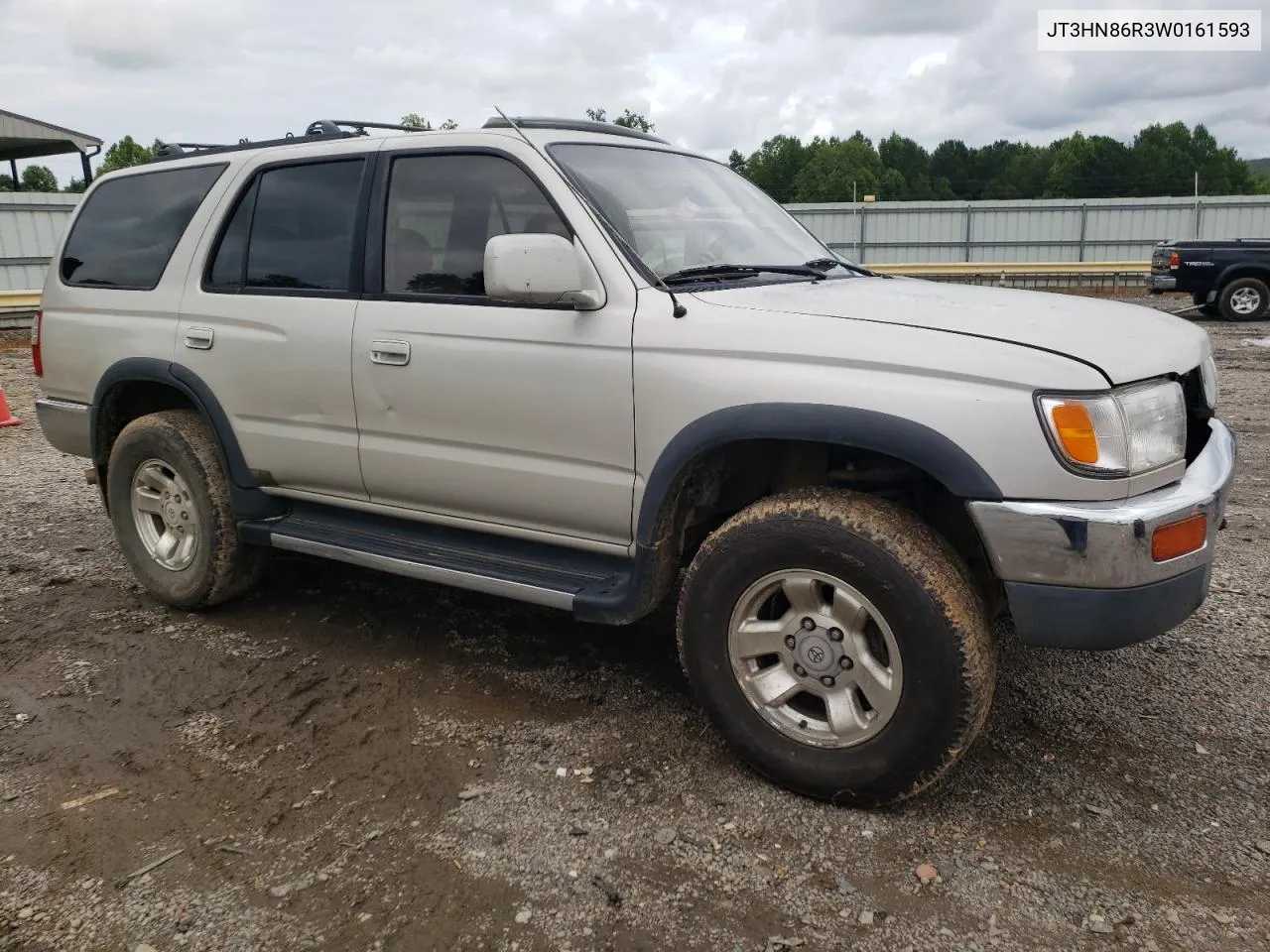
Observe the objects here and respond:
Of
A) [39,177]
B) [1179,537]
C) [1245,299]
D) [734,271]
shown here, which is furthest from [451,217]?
[39,177]

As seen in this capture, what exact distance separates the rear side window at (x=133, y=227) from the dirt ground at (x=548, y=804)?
5.27ft

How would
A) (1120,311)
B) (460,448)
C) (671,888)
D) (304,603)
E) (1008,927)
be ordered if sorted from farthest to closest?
(304,603) < (460,448) < (1120,311) < (671,888) < (1008,927)

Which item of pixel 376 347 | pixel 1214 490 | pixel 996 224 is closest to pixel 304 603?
pixel 376 347

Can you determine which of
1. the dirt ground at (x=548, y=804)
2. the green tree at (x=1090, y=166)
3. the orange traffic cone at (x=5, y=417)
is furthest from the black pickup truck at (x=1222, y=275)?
the green tree at (x=1090, y=166)

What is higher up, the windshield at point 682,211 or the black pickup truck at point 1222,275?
the windshield at point 682,211

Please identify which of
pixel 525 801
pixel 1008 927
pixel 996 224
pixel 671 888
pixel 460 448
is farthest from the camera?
pixel 996 224

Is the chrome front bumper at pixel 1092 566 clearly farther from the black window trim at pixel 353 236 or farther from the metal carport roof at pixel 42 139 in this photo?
the metal carport roof at pixel 42 139

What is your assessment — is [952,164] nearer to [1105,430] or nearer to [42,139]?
[42,139]

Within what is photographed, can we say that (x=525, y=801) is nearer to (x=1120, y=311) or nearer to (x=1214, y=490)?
(x=1214, y=490)

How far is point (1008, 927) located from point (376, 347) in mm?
2705

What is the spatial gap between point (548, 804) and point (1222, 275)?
16053 mm

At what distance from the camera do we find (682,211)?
373 cm

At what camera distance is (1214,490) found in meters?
2.77

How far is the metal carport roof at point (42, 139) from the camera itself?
23.8 m
